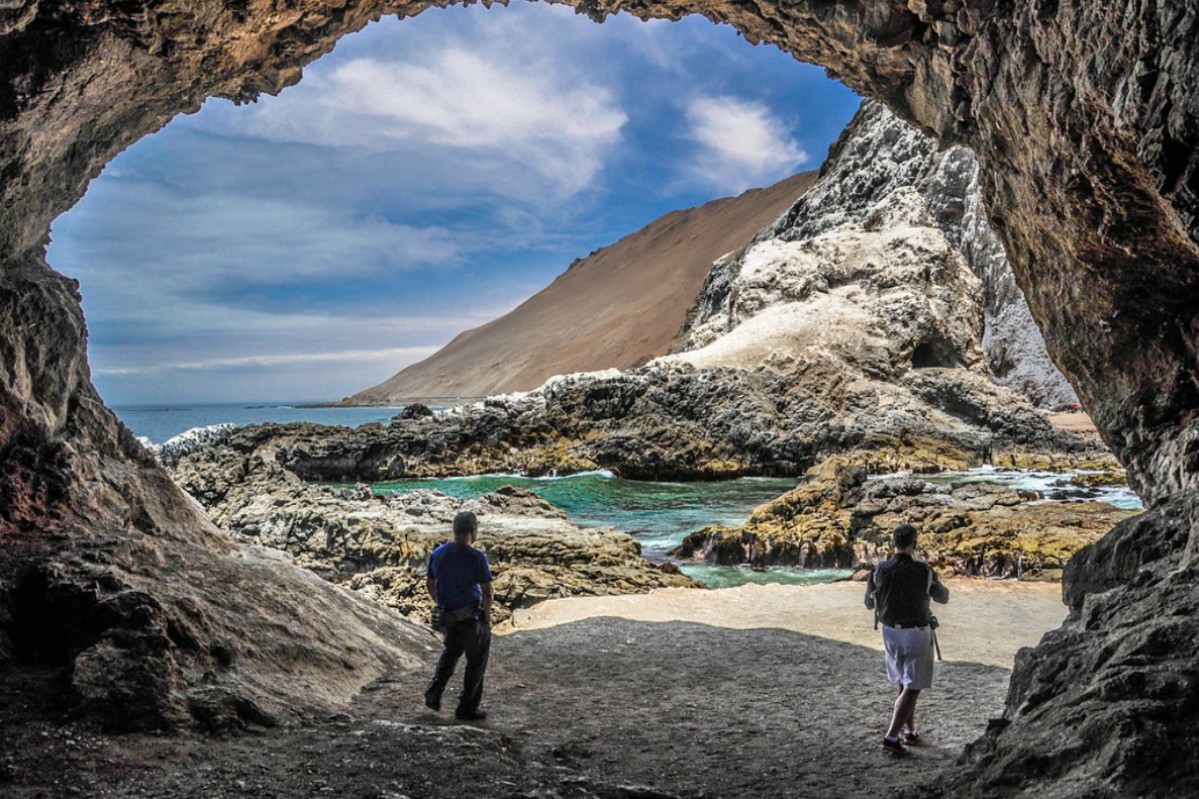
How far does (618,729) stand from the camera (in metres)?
7.23

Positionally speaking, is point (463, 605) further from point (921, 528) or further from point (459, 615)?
point (921, 528)

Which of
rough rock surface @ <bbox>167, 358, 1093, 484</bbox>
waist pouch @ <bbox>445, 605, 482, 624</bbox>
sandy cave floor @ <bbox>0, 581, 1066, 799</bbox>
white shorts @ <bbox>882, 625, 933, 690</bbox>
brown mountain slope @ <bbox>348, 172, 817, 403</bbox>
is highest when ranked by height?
brown mountain slope @ <bbox>348, 172, 817, 403</bbox>

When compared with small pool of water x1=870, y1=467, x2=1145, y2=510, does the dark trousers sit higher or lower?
lower

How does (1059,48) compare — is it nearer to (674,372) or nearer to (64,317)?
(64,317)

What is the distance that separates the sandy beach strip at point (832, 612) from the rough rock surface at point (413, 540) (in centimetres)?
107

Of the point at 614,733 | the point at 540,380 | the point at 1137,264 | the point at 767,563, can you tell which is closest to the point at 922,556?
the point at 767,563

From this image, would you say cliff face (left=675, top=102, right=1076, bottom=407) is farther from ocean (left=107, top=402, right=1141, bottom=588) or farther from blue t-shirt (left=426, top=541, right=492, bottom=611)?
blue t-shirt (left=426, top=541, right=492, bottom=611)

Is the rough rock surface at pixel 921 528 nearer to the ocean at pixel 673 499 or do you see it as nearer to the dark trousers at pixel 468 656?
the ocean at pixel 673 499

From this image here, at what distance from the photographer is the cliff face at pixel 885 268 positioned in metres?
48.9

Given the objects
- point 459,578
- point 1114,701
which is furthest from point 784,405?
point 1114,701

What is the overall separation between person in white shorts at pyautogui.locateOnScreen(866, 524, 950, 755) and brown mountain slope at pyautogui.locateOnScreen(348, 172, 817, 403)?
11839cm

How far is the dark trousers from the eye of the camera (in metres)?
6.77

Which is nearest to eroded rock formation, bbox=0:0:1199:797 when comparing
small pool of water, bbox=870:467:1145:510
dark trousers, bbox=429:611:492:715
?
dark trousers, bbox=429:611:492:715

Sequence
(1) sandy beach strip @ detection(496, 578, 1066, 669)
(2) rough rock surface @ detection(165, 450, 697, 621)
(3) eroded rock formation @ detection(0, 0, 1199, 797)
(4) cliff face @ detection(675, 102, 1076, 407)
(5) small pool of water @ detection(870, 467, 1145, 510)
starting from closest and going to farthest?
(3) eroded rock formation @ detection(0, 0, 1199, 797), (1) sandy beach strip @ detection(496, 578, 1066, 669), (2) rough rock surface @ detection(165, 450, 697, 621), (5) small pool of water @ detection(870, 467, 1145, 510), (4) cliff face @ detection(675, 102, 1076, 407)
